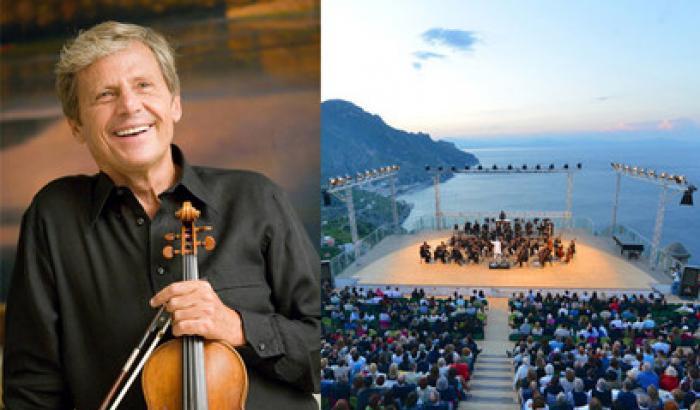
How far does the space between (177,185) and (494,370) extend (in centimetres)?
384

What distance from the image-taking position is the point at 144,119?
2422 mm

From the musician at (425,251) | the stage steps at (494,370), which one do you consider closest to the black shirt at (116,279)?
the stage steps at (494,370)

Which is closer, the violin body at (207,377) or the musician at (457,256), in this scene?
the violin body at (207,377)

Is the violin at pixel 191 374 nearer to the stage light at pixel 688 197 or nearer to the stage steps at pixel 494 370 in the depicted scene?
the stage steps at pixel 494 370

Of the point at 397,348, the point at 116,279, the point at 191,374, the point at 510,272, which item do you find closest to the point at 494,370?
the point at 397,348

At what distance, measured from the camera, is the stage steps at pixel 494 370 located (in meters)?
5.24

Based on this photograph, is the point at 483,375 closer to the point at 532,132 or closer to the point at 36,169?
the point at 532,132

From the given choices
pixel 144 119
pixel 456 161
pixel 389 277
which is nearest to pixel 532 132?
pixel 456 161

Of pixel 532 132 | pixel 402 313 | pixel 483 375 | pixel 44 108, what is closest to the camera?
pixel 44 108

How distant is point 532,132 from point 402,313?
81.1 inches

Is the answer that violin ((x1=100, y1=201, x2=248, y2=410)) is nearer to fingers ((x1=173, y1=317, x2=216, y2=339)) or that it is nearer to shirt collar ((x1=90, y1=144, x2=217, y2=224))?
fingers ((x1=173, y1=317, x2=216, y2=339))

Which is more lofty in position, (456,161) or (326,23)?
(326,23)

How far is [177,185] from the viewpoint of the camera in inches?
95.7

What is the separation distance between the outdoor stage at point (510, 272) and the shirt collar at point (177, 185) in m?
4.29
